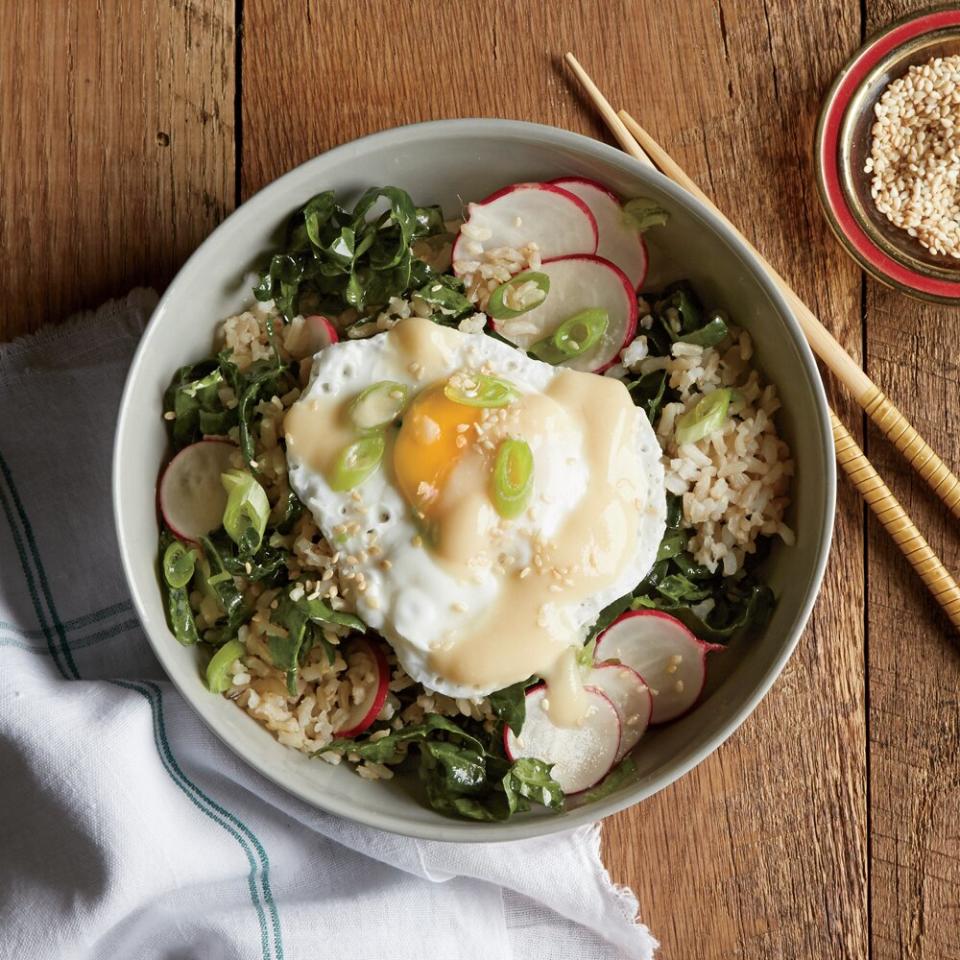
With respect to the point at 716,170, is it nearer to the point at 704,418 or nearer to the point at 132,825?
the point at 704,418

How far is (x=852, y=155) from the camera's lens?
328 cm

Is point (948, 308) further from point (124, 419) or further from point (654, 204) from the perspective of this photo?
point (124, 419)

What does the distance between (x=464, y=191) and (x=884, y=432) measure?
1507 mm

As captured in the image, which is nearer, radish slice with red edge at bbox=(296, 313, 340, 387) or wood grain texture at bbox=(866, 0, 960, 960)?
radish slice with red edge at bbox=(296, 313, 340, 387)

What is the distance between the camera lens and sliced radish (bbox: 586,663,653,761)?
291cm

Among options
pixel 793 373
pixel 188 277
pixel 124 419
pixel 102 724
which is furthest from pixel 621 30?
pixel 102 724

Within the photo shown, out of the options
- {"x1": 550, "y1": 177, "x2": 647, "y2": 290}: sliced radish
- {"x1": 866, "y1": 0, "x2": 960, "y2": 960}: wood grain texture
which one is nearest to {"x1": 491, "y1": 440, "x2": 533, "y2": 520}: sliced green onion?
{"x1": 550, "y1": 177, "x2": 647, "y2": 290}: sliced radish

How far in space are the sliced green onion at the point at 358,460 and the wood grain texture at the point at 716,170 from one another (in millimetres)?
1068

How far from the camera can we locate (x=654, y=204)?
9.62ft

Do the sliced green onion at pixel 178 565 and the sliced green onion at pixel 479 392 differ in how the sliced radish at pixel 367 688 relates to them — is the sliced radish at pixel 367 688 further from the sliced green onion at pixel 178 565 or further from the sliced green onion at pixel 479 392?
the sliced green onion at pixel 479 392

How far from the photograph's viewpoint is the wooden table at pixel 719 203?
10.7 feet

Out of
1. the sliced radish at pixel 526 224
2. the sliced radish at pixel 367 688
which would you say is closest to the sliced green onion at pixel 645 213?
the sliced radish at pixel 526 224

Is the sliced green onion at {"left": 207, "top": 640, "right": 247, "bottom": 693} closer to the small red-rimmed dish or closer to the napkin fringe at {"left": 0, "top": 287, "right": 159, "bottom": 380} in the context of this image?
the napkin fringe at {"left": 0, "top": 287, "right": 159, "bottom": 380}

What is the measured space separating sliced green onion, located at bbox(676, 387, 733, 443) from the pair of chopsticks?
0.43m
